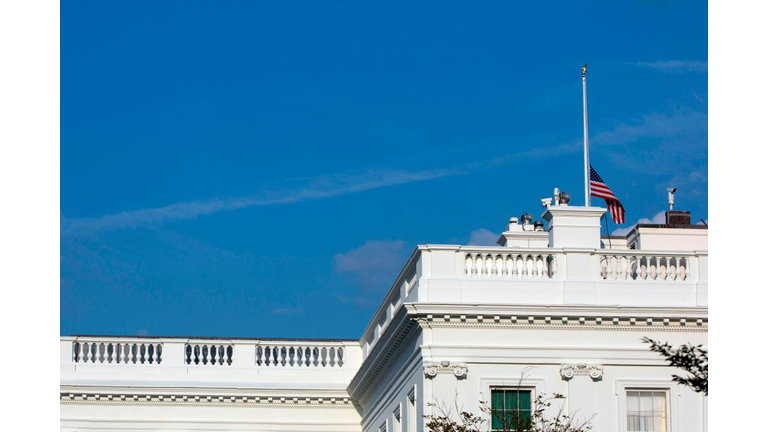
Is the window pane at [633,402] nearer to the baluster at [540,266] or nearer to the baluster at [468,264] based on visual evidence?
the baluster at [540,266]

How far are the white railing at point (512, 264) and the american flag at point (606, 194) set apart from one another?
414cm

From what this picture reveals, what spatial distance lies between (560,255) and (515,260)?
894 millimetres

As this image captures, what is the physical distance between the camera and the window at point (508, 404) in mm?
28688

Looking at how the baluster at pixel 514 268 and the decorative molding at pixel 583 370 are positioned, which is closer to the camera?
the decorative molding at pixel 583 370

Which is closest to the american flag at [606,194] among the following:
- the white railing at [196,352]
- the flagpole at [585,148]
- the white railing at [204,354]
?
the flagpole at [585,148]

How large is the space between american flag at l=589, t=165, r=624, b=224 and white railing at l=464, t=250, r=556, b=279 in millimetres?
4137

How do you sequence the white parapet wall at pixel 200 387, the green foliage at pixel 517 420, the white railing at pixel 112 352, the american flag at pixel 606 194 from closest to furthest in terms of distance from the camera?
the green foliage at pixel 517 420 < the american flag at pixel 606 194 < the white parapet wall at pixel 200 387 < the white railing at pixel 112 352

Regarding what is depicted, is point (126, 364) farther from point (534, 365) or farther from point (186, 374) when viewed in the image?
point (534, 365)

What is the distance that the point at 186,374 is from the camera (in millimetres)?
38562

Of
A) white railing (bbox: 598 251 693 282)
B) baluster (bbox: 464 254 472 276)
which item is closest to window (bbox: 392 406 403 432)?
baluster (bbox: 464 254 472 276)

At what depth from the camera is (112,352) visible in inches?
1527

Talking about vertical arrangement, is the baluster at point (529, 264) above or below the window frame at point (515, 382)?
above
